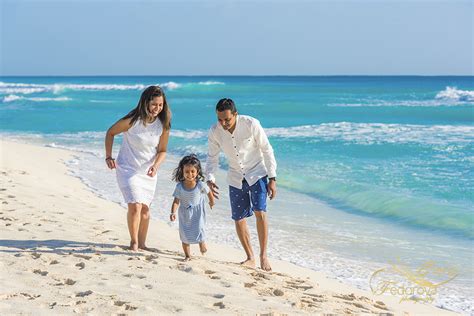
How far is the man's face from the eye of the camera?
5781 mm

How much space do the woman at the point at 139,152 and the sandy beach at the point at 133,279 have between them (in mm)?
454

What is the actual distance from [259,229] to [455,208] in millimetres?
4523

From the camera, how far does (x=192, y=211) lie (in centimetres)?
598

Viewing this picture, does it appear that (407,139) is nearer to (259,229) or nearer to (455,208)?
(455,208)

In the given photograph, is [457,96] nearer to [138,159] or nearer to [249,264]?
[249,264]

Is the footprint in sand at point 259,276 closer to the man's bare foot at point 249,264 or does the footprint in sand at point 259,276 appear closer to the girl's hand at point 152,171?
the man's bare foot at point 249,264

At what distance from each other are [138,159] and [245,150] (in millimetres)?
961

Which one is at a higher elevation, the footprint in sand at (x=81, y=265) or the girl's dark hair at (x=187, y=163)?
the girl's dark hair at (x=187, y=163)

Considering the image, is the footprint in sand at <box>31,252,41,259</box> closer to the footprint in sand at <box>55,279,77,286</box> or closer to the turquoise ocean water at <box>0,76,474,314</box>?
the footprint in sand at <box>55,279,77,286</box>

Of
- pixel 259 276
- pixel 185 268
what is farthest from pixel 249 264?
pixel 185 268

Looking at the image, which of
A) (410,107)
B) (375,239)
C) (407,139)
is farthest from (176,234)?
(410,107)

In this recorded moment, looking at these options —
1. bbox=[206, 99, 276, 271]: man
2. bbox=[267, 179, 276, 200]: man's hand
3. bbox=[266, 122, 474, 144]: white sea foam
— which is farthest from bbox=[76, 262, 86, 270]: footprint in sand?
bbox=[266, 122, 474, 144]: white sea foam

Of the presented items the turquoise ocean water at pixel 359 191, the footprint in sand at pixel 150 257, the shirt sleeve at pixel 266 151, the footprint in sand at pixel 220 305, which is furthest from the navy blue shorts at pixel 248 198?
the footprint in sand at pixel 220 305

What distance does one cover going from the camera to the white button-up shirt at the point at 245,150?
19.5 feet
